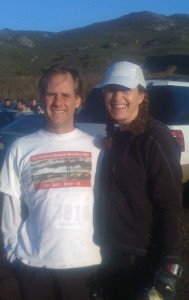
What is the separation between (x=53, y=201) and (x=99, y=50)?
8095 centimetres

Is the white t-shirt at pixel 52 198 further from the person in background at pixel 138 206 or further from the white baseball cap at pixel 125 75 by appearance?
the white baseball cap at pixel 125 75

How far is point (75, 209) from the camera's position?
2.42m

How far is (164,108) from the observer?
6551 mm

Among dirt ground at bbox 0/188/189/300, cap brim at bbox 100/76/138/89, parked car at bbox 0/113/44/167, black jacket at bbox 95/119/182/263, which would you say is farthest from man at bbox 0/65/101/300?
parked car at bbox 0/113/44/167

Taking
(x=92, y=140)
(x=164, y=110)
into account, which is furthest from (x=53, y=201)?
(x=164, y=110)

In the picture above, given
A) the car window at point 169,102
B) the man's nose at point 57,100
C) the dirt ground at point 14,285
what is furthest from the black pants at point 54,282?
the car window at point 169,102

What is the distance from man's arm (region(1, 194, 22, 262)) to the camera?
2.55m

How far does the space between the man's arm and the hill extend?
120ft

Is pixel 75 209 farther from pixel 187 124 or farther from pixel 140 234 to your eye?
pixel 187 124

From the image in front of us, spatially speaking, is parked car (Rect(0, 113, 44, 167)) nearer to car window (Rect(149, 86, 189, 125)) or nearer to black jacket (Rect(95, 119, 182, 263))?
car window (Rect(149, 86, 189, 125))

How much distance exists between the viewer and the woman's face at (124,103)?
253cm

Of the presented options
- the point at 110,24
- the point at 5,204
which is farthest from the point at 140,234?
the point at 110,24

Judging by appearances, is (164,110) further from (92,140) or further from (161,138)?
(161,138)

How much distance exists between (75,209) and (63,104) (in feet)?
1.77
